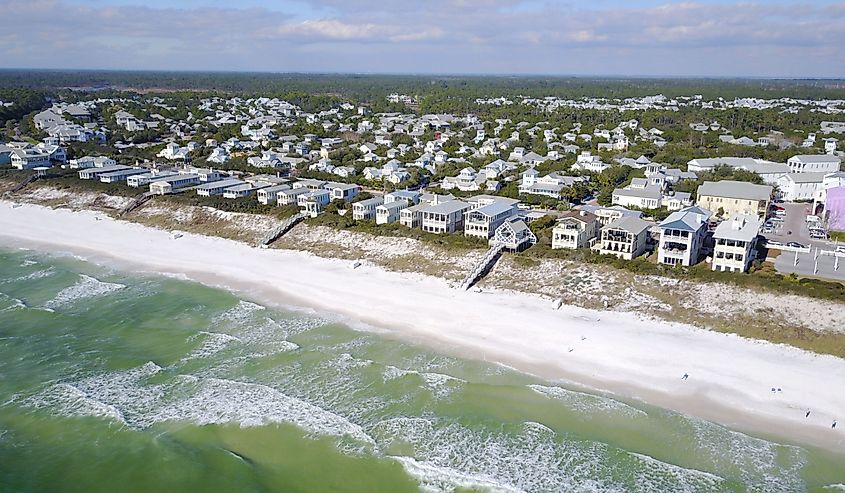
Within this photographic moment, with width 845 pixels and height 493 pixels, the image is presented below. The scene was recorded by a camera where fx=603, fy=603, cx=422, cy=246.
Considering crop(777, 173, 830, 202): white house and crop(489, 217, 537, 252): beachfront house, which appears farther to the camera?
crop(777, 173, 830, 202): white house

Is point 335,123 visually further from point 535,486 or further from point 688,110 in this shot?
point 535,486

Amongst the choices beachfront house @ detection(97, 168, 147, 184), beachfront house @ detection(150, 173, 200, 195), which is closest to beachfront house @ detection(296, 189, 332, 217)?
beachfront house @ detection(150, 173, 200, 195)

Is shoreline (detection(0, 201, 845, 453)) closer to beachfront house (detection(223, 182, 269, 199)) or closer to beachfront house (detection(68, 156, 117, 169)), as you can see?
beachfront house (detection(223, 182, 269, 199))

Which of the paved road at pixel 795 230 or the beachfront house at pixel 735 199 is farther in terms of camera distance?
the beachfront house at pixel 735 199

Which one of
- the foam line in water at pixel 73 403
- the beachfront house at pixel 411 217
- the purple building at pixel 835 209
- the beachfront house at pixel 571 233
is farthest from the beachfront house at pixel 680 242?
the foam line in water at pixel 73 403

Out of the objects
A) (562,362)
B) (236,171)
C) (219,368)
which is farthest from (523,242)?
(236,171)

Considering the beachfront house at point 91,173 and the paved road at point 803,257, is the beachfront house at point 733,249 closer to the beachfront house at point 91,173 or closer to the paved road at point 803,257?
the paved road at point 803,257
